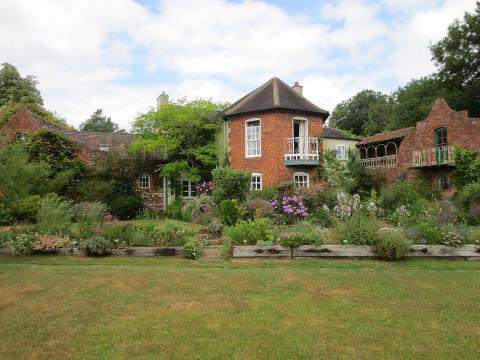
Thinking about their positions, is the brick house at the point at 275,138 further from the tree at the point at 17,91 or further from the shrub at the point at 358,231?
the tree at the point at 17,91

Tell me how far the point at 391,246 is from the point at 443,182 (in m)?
15.1

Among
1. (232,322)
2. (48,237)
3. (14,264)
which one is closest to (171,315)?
(232,322)

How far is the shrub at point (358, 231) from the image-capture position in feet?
30.7

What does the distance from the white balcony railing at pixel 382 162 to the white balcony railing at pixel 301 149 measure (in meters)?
7.42

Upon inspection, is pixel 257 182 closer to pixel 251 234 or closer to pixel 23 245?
pixel 251 234

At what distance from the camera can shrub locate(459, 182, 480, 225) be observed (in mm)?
13521

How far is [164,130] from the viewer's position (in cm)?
2178

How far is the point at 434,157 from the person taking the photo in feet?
70.1

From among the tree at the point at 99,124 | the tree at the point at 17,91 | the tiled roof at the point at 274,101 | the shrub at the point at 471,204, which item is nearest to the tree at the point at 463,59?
the tiled roof at the point at 274,101

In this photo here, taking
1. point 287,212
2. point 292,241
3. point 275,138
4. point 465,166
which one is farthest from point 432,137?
point 292,241

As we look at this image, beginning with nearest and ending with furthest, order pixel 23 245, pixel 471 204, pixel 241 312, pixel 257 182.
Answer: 1. pixel 241 312
2. pixel 23 245
3. pixel 471 204
4. pixel 257 182

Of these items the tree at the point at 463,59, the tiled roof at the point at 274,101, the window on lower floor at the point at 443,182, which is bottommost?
the window on lower floor at the point at 443,182

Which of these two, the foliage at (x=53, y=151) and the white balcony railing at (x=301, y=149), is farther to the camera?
the foliage at (x=53, y=151)

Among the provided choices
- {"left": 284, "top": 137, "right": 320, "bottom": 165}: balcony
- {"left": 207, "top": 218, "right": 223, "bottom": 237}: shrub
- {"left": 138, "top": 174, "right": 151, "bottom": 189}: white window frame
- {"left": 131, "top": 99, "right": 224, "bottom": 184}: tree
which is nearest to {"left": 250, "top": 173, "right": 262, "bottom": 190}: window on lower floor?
{"left": 284, "top": 137, "right": 320, "bottom": 165}: balcony
